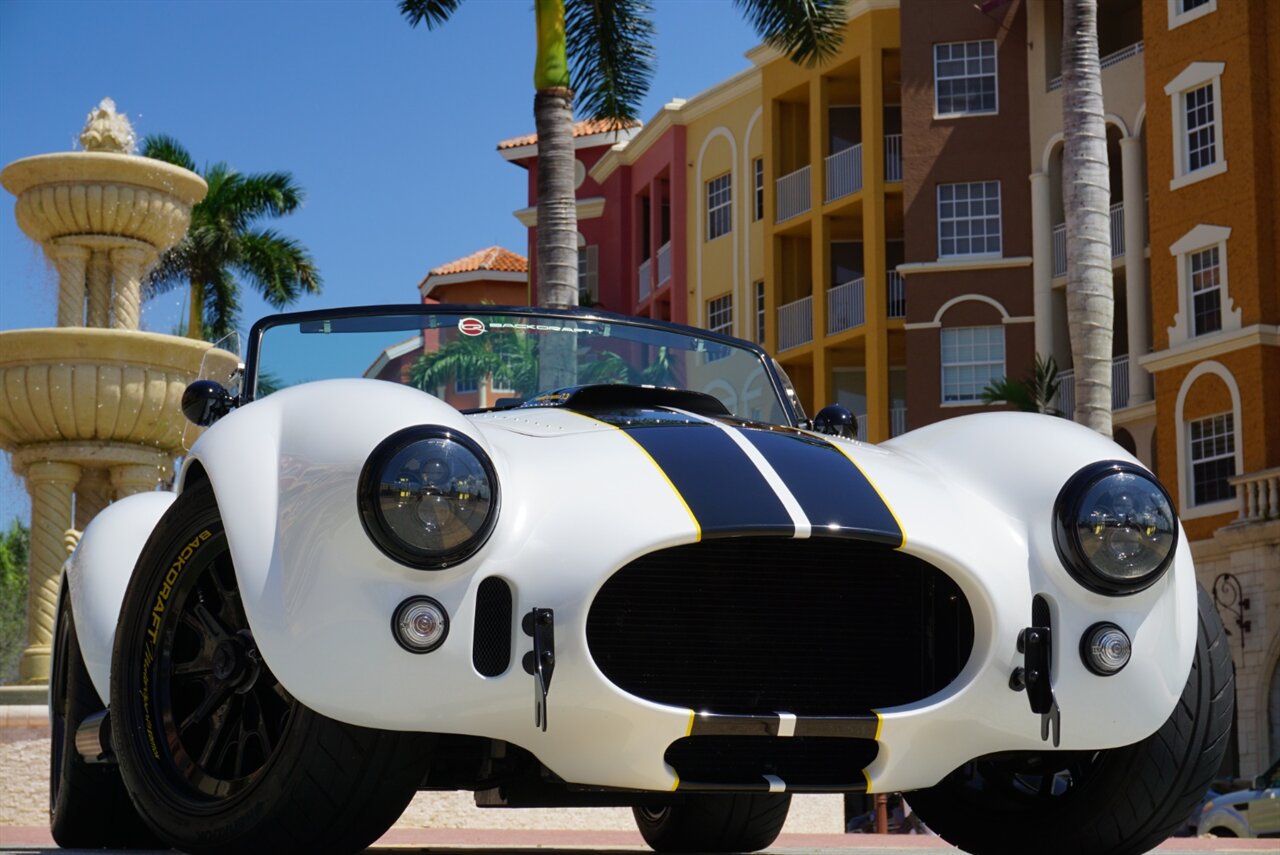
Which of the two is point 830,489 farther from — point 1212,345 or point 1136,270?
point 1136,270

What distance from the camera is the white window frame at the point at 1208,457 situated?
3112 centimetres

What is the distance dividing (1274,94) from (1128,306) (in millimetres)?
5559

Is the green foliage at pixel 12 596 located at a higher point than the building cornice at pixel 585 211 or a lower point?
lower

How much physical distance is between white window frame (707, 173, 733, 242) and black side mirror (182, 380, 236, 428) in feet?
131

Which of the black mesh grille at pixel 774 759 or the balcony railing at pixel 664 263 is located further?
the balcony railing at pixel 664 263

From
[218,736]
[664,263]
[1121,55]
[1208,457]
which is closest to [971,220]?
[1121,55]

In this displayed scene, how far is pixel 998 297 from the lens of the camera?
38406 millimetres

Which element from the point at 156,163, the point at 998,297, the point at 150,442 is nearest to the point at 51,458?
the point at 150,442

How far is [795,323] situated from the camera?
42.2 metres

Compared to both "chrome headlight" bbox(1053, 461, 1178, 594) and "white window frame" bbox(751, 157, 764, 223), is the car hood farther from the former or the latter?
"white window frame" bbox(751, 157, 764, 223)

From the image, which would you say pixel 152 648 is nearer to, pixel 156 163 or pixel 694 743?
pixel 694 743

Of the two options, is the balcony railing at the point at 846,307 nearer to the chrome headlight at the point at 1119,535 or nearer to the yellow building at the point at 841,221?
the yellow building at the point at 841,221

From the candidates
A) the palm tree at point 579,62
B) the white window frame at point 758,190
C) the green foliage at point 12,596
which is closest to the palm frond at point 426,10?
the palm tree at point 579,62

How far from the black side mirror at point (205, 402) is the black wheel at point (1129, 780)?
238 cm
